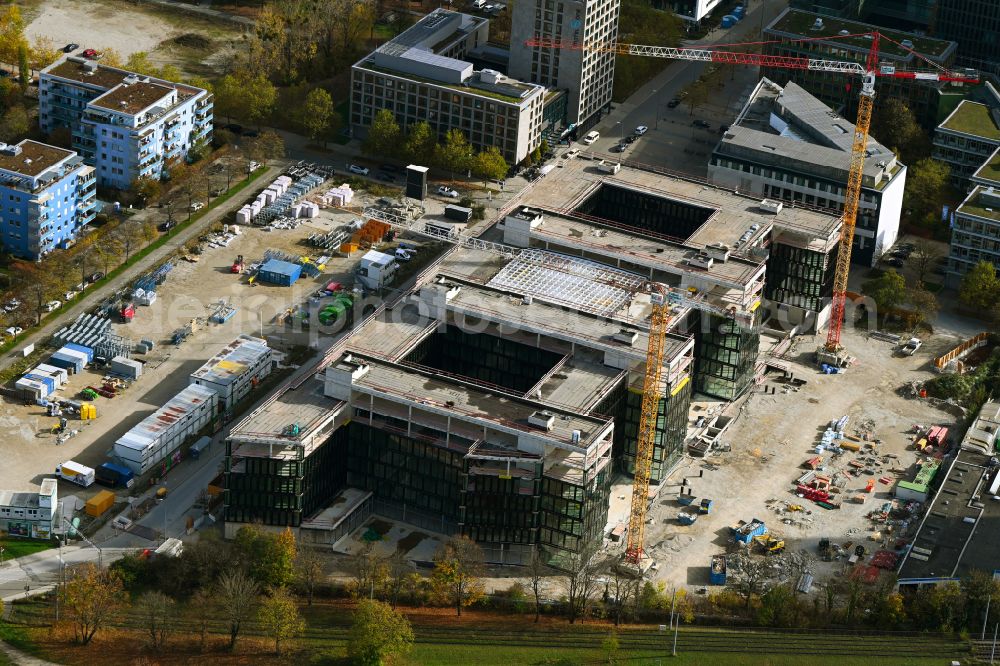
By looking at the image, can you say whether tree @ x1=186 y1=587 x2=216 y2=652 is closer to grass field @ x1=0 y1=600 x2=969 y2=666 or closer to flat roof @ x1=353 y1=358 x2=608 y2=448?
grass field @ x1=0 y1=600 x2=969 y2=666

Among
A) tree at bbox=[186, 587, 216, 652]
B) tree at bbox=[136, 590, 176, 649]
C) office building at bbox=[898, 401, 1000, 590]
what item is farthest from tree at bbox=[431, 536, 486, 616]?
office building at bbox=[898, 401, 1000, 590]

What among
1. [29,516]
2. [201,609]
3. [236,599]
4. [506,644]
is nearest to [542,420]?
[506,644]

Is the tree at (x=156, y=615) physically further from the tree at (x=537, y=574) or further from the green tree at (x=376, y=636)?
the tree at (x=537, y=574)

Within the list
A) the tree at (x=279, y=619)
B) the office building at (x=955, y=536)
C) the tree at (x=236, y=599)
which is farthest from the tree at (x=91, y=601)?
the office building at (x=955, y=536)

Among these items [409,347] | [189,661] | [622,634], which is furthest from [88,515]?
[622,634]

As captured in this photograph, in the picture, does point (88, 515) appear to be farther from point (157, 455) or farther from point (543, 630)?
point (543, 630)

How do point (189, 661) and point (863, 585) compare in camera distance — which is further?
point (863, 585)
